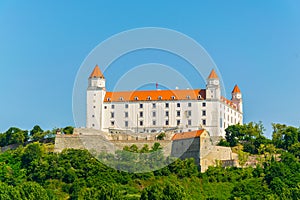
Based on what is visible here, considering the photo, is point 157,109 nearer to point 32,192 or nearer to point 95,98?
point 95,98

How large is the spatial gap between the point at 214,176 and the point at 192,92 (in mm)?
15018

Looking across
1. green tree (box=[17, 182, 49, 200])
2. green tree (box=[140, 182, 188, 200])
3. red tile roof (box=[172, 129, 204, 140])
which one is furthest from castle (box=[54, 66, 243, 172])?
green tree (box=[140, 182, 188, 200])

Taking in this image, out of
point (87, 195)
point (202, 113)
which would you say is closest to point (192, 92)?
point (202, 113)

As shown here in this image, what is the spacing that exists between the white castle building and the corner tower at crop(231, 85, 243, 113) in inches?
196

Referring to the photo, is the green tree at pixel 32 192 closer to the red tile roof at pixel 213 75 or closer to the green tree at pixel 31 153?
the green tree at pixel 31 153

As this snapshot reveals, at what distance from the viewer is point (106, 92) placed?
3027 inches

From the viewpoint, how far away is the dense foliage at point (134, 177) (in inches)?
2238

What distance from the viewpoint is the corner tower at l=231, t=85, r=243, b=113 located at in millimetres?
81394

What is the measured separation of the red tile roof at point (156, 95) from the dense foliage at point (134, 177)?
33.5 ft

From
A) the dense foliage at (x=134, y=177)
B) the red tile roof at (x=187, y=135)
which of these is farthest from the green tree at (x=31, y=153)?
the red tile roof at (x=187, y=135)

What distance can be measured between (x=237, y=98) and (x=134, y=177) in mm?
24732

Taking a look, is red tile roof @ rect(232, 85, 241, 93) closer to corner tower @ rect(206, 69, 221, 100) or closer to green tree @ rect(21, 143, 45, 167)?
corner tower @ rect(206, 69, 221, 100)

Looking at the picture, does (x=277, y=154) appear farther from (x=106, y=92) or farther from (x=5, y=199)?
(x=5, y=199)

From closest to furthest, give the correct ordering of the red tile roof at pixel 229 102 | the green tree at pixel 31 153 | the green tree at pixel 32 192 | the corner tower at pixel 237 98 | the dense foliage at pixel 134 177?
the green tree at pixel 32 192 < the dense foliage at pixel 134 177 < the green tree at pixel 31 153 < the red tile roof at pixel 229 102 < the corner tower at pixel 237 98
